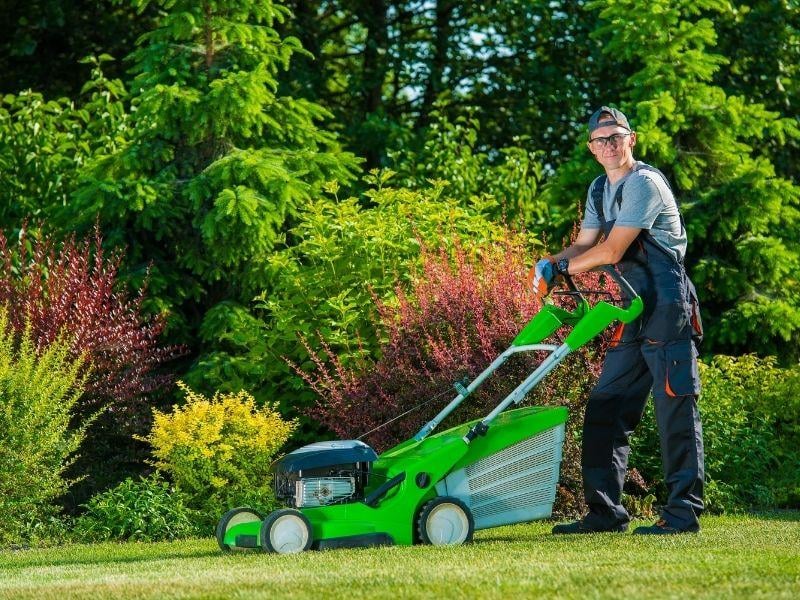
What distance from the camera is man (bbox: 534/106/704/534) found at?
654 centimetres

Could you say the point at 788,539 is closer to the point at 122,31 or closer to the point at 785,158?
the point at 785,158

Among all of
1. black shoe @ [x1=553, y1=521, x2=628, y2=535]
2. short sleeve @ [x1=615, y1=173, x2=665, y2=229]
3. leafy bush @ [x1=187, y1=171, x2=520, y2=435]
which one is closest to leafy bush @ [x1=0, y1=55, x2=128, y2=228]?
leafy bush @ [x1=187, y1=171, x2=520, y2=435]

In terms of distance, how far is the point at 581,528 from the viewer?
7055mm

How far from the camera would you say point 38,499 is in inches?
323

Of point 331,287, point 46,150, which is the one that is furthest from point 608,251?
point 46,150

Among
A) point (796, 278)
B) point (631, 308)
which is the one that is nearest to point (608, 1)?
point (796, 278)

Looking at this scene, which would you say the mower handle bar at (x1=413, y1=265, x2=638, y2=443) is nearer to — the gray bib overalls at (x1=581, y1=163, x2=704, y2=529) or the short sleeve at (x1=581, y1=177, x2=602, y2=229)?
the gray bib overalls at (x1=581, y1=163, x2=704, y2=529)

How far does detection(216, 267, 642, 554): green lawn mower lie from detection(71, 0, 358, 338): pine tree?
4404mm

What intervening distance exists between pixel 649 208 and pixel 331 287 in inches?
160

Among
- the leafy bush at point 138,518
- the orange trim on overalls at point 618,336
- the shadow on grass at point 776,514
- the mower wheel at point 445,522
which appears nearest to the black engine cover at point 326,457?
the mower wheel at point 445,522

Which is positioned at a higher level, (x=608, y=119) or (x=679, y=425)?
(x=608, y=119)

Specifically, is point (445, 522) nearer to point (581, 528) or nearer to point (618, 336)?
point (581, 528)

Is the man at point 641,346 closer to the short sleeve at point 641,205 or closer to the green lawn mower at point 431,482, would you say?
the short sleeve at point 641,205

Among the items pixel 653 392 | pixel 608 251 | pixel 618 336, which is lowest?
pixel 653 392
